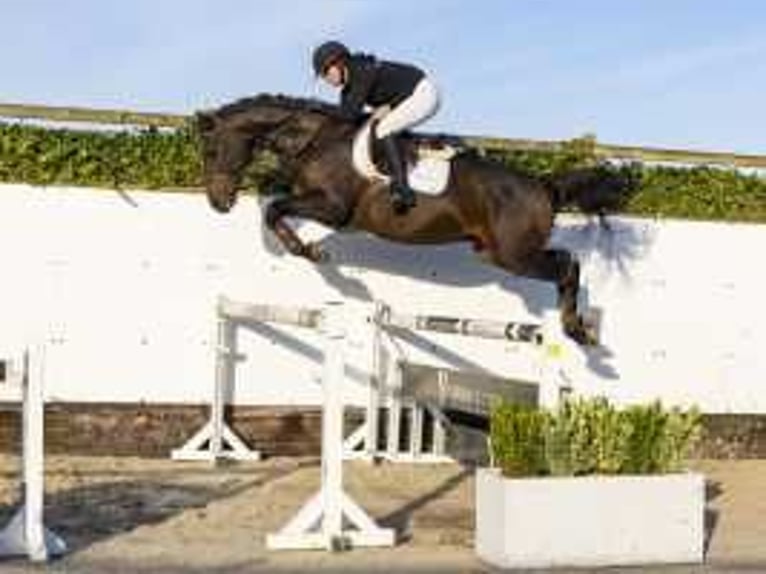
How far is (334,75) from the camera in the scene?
12.8 m

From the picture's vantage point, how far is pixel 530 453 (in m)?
9.39

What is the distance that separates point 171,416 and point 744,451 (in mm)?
5107

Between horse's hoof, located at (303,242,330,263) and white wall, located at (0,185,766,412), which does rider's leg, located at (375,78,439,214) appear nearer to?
horse's hoof, located at (303,242,330,263)

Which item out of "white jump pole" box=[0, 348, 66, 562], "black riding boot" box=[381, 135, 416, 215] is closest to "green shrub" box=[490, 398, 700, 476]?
"white jump pole" box=[0, 348, 66, 562]

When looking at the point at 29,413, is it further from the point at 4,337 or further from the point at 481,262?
the point at 481,262

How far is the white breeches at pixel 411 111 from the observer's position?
42.4 ft

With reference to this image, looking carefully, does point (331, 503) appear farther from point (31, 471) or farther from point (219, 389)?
point (219, 389)

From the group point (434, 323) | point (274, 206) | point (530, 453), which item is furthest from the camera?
point (274, 206)

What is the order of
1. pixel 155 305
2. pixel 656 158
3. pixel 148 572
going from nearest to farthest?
pixel 148 572
pixel 155 305
pixel 656 158

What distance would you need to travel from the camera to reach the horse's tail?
1391 cm

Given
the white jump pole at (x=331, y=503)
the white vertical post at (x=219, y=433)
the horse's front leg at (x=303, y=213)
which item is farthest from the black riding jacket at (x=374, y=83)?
the white jump pole at (x=331, y=503)

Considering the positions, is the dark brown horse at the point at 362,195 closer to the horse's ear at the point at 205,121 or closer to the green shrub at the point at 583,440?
the horse's ear at the point at 205,121

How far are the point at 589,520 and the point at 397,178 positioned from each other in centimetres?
426

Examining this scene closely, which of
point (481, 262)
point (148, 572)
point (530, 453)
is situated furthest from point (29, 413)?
point (481, 262)
